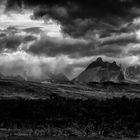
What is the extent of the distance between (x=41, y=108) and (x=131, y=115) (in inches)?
851

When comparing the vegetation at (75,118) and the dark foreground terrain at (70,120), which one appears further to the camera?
the vegetation at (75,118)

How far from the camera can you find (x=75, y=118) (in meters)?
72.1

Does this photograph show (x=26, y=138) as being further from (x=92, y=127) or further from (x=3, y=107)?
(x=3, y=107)

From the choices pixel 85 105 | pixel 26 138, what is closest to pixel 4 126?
pixel 26 138

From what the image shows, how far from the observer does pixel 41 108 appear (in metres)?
80.4

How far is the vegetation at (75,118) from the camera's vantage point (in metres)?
59.8

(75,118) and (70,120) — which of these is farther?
(75,118)

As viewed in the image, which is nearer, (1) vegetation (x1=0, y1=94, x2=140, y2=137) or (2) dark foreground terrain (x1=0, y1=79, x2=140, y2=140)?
(2) dark foreground terrain (x1=0, y1=79, x2=140, y2=140)

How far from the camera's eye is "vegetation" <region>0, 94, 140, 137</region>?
59.8 m

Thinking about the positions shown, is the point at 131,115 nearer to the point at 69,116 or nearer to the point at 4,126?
the point at 69,116

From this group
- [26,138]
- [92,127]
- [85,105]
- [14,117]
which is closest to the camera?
[26,138]

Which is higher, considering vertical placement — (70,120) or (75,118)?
(75,118)

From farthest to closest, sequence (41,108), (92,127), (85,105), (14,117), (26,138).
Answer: (85,105) → (41,108) → (14,117) → (92,127) → (26,138)

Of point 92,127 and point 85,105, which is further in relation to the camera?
point 85,105
